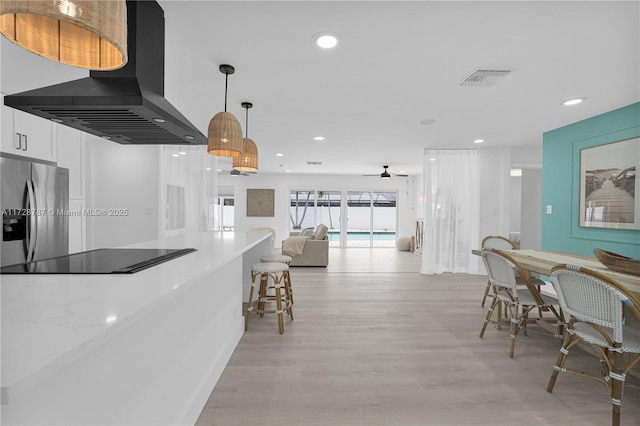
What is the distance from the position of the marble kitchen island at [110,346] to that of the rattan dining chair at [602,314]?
2.13m

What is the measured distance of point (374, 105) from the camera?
3502 millimetres

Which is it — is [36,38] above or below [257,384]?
above

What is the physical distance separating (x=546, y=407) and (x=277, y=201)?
8792 mm

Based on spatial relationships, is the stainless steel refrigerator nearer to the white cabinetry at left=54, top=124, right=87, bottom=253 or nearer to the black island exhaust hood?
the white cabinetry at left=54, top=124, right=87, bottom=253

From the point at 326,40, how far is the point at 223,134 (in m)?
1.00

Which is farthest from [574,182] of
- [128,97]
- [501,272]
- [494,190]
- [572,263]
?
[128,97]

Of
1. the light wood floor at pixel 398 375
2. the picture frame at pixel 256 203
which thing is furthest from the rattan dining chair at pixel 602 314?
the picture frame at pixel 256 203

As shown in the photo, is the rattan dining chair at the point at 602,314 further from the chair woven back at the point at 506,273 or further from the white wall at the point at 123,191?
the white wall at the point at 123,191

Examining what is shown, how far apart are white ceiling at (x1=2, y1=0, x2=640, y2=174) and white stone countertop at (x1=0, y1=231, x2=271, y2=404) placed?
1.56 m

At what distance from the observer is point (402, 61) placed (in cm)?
245

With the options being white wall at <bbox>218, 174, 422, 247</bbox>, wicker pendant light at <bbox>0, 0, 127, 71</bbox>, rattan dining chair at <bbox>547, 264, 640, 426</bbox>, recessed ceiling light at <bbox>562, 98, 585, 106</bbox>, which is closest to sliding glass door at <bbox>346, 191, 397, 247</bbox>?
white wall at <bbox>218, 174, 422, 247</bbox>

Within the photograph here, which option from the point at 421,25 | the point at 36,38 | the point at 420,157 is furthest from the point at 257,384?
the point at 420,157

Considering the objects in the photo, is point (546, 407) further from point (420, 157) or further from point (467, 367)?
point (420, 157)

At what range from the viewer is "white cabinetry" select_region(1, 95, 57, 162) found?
9.07ft
